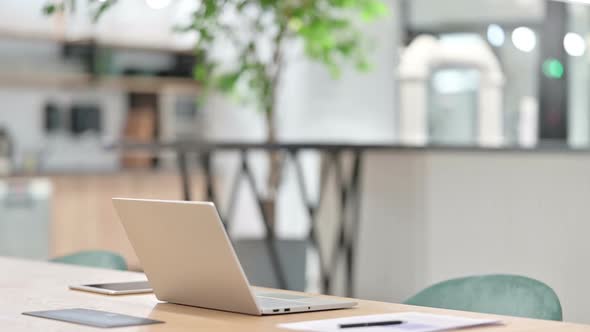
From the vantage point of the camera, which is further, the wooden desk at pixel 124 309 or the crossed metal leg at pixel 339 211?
the crossed metal leg at pixel 339 211

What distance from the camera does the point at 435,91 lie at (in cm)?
771

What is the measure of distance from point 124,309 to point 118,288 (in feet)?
0.95

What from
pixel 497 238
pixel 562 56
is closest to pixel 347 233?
pixel 497 238

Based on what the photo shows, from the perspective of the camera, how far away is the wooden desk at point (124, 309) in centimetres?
167

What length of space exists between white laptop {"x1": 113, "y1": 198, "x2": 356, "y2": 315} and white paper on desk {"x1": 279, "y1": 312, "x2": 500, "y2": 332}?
0.43ft

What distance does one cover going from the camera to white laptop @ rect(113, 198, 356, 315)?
5.75ft

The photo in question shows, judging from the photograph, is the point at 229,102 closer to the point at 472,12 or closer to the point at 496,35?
the point at 472,12

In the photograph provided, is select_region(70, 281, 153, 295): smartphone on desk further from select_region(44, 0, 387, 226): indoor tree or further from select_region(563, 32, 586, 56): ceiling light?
select_region(563, 32, 586, 56): ceiling light

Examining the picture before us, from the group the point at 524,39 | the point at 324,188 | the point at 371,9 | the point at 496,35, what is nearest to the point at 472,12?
the point at 496,35

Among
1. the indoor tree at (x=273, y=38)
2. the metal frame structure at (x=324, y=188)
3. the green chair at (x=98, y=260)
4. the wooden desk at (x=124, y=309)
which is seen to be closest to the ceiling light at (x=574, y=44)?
the indoor tree at (x=273, y=38)

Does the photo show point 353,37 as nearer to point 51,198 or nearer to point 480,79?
point 480,79

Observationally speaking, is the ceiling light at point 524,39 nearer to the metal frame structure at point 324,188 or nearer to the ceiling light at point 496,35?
the ceiling light at point 496,35

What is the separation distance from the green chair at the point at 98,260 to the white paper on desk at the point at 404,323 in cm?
131

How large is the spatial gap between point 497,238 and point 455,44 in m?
3.40
